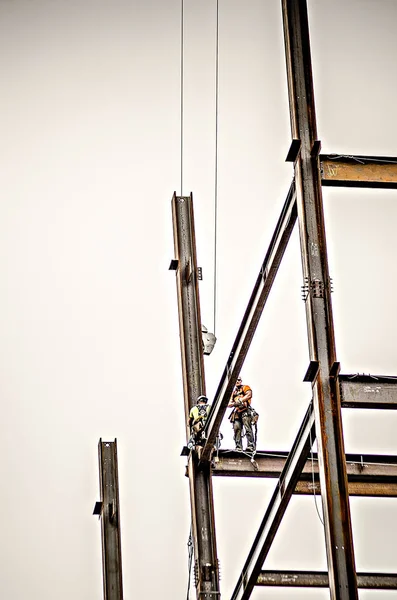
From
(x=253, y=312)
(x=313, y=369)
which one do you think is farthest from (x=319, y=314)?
(x=253, y=312)

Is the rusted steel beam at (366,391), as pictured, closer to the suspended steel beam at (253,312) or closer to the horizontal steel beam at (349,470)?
the suspended steel beam at (253,312)

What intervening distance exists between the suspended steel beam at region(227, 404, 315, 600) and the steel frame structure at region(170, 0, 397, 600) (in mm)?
19

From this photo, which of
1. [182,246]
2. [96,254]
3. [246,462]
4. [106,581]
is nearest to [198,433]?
[246,462]

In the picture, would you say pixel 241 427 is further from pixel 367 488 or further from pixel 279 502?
pixel 279 502

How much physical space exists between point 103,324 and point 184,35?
12767 millimetres

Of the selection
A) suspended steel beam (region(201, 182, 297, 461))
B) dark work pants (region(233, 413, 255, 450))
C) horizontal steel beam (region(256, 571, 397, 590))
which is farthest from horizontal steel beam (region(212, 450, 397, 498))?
horizontal steel beam (region(256, 571, 397, 590))

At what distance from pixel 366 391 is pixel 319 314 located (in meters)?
1.13

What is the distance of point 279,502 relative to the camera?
18.8 meters

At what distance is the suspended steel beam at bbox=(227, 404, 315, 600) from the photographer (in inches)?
645

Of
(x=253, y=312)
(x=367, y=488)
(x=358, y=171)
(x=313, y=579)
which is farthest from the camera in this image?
(x=313, y=579)

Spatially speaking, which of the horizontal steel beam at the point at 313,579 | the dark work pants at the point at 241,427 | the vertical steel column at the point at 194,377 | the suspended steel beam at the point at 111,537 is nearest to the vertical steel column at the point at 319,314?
the vertical steel column at the point at 194,377

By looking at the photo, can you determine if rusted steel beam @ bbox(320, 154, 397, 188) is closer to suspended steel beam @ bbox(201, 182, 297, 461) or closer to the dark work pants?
suspended steel beam @ bbox(201, 182, 297, 461)

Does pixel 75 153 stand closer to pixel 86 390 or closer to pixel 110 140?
pixel 110 140

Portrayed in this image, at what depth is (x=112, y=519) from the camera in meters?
26.2
